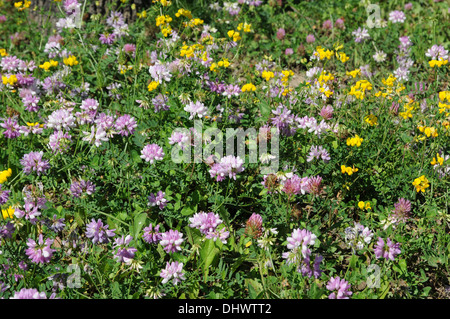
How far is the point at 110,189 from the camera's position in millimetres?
3525

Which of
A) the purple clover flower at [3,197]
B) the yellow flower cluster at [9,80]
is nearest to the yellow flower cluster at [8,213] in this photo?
the purple clover flower at [3,197]

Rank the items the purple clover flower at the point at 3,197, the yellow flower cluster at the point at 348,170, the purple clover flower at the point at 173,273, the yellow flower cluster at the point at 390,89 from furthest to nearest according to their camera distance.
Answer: the yellow flower cluster at the point at 390,89 → the yellow flower cluster at the point at 348,170 → the purple clover flower at the point at 3,197 → the purple clover flower at the point at 173,273

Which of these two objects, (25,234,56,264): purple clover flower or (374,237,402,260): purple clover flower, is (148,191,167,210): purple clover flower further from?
(374,237,402,260): purple clover flower

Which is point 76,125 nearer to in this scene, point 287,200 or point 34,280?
point 34,280

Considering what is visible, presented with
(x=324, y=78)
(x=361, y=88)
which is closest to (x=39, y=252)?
(x=324, y=78)

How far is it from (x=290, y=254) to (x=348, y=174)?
86 cm

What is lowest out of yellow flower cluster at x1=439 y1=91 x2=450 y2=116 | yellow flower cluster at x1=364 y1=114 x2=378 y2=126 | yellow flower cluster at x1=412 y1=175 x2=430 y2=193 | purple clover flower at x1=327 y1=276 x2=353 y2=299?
purple clover flower at x1=327 y1=276 x2=353 y2=299

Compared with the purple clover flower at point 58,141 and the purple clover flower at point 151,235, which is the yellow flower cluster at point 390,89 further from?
the purple clover flower at point 58,141

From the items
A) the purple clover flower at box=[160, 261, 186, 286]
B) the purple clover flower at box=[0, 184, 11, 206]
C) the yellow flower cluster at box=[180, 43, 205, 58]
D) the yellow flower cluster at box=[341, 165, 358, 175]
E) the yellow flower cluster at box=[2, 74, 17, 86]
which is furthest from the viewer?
the yellow flower cluster at box=[2, 74, 17, 86]

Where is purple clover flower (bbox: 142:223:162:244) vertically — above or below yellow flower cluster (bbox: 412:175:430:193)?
below

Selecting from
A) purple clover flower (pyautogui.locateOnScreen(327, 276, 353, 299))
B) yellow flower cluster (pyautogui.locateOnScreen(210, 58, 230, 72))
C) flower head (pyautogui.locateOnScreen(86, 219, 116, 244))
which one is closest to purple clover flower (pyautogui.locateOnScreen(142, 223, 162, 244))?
flower head (pyautogui.locateOnScreen(86, 219, 116, 244))

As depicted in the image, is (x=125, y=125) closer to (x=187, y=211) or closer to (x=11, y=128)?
(x=187, y=211)
